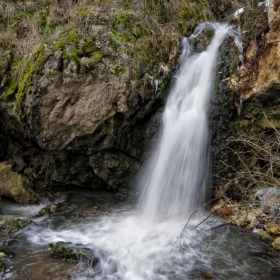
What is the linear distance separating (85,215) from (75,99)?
97.6 inches

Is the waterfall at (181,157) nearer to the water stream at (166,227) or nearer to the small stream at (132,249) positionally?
the water stream at (166,227)

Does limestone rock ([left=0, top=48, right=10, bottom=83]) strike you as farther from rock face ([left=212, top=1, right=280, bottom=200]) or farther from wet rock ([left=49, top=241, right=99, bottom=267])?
rock face ([left=212, top=1, right=280, bottom=200])

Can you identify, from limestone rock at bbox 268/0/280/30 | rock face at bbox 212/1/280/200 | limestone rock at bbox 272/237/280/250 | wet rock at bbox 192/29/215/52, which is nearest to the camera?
limestone rock at bbox 272/237/280/250

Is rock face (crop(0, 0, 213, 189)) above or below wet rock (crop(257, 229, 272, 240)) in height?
above

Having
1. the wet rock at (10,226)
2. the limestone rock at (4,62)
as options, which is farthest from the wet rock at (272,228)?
the limestone rock at (4,62)

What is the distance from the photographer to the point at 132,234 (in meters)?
4.83

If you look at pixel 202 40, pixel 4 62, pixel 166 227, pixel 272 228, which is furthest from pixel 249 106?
pixel 4 62

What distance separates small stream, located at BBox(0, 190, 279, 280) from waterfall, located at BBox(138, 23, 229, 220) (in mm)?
397

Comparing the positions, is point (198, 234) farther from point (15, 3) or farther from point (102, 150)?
point (15, 3)

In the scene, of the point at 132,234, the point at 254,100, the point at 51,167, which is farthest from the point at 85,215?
the point at 254,100

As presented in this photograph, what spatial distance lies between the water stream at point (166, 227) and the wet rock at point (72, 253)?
99 millimetres

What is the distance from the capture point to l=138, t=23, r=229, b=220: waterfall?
5.65 metres

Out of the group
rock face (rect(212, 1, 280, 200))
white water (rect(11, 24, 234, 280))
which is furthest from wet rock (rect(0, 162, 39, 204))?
rock face (rect(212, 1, 280, 200))

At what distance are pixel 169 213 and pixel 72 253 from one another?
225 cm
